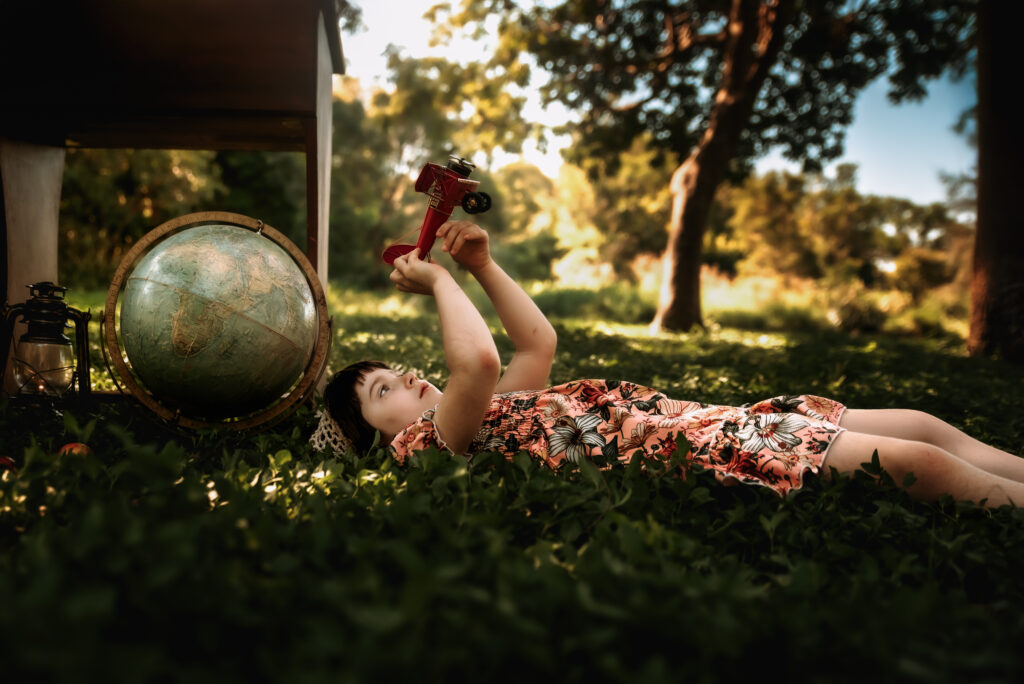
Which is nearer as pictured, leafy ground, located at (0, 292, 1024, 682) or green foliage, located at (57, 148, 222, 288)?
leafy ground, located at (0, 292, 1024, 682)

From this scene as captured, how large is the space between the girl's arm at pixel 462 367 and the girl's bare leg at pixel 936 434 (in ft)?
5.22

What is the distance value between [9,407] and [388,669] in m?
3.24

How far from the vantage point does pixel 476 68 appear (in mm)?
16484

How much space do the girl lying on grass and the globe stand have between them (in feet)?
1.37

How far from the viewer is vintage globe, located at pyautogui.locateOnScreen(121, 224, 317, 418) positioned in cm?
308

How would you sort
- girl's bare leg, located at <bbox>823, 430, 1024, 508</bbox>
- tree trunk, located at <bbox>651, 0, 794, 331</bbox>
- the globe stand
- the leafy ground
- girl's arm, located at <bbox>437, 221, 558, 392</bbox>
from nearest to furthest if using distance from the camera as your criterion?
the leafy ground → girl's bare leg, located at <bbox>823, 430, 1024, 508</bbox> → girl's arm, located at <bbox>437, 221, 558, 392</bbox> → the globe stand → tree trunk, located at <bbox>651, 0, 794, 331</bbox>

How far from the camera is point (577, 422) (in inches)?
113

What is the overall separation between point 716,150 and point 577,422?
1255 cm

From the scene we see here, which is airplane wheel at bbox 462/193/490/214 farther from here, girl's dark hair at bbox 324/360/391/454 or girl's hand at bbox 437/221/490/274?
girl's dark hair at bbox 324/360/391/454

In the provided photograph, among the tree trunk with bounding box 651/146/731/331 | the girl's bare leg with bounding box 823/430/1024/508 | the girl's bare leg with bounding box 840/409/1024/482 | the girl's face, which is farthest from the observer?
the tree trunk with bounding box 651/146/731/331

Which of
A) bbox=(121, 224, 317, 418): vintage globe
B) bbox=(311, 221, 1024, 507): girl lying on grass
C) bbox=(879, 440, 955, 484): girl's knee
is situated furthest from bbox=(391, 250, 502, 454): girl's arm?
bbox=(879, 440, 955, 484): girl's knee

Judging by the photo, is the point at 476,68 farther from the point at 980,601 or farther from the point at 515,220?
the point at 515,220

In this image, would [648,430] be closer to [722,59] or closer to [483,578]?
[483,578]

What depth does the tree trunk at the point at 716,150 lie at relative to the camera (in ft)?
44.8
